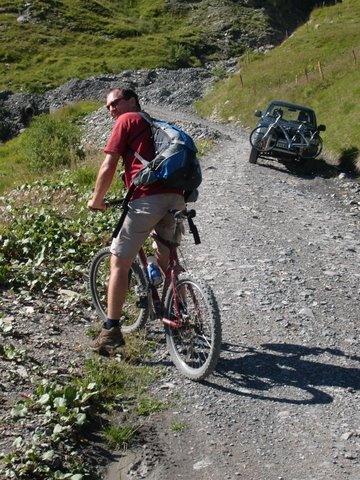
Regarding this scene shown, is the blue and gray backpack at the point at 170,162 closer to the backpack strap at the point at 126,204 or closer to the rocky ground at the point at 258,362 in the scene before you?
the backpack strap at the point at 126,204

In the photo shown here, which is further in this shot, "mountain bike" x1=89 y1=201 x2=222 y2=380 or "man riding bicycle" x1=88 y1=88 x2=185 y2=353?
"man riding bicycle" x1=88 y1=88 x2=185 y2=353

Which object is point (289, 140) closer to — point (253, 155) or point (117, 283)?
point (253, 155)

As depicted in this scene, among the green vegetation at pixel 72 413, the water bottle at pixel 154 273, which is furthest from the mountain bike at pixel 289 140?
the green vegetation at pixel 72 413

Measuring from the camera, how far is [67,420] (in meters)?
5.35

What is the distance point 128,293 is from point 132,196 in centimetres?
168

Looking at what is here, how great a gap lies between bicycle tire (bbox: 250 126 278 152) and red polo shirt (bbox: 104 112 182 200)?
542 inches

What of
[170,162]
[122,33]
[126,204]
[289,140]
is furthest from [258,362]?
[122,33]

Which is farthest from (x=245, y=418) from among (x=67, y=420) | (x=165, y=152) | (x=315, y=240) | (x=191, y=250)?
(x=315, y=240)

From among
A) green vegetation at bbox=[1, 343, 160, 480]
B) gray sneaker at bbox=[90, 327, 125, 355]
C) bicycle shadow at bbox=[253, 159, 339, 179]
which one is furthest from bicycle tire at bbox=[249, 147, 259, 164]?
green vegetation at bbox=[1, 343, 160, 480]

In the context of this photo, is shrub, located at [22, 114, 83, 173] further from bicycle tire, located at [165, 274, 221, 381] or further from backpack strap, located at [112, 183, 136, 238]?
bicycle tire, located at [165, 274, 221, 381]

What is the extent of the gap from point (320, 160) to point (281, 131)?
5.16ft

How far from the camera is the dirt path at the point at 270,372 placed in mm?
5125

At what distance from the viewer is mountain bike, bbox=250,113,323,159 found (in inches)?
760

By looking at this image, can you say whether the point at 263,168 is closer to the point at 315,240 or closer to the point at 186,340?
the point at 315,240
